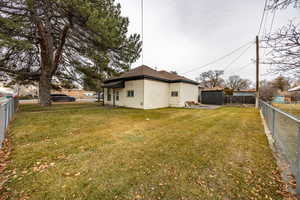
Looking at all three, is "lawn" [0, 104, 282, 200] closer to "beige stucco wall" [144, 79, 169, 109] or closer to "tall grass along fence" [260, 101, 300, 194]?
"tall grass along fence" [260, 101, 300, 194]

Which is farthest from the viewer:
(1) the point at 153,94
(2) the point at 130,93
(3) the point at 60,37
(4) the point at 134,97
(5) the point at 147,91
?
(2) the point at 130,93

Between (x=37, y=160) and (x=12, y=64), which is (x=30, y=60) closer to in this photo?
(x=12, y=64)

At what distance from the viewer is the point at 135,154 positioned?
3166 mm

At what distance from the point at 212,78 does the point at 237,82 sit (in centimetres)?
908

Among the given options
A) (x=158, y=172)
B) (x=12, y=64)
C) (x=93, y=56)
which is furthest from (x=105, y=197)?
(x=12, y=64)

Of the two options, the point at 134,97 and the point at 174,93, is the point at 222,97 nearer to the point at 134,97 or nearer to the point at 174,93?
the point at 174,93

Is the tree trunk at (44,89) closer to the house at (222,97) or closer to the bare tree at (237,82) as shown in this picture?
the house at (222,97)

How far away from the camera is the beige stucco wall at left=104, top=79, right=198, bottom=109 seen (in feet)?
41.5

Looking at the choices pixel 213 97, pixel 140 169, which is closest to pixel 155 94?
pixel 140 169

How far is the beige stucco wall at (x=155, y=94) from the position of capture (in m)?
12.7

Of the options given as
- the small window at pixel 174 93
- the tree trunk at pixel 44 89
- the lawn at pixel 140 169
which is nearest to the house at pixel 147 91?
the small window at pixel 174 93

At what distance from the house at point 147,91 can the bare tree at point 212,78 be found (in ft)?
83.8

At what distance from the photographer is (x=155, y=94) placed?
13.7 m

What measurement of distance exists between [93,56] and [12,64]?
7.61 m
